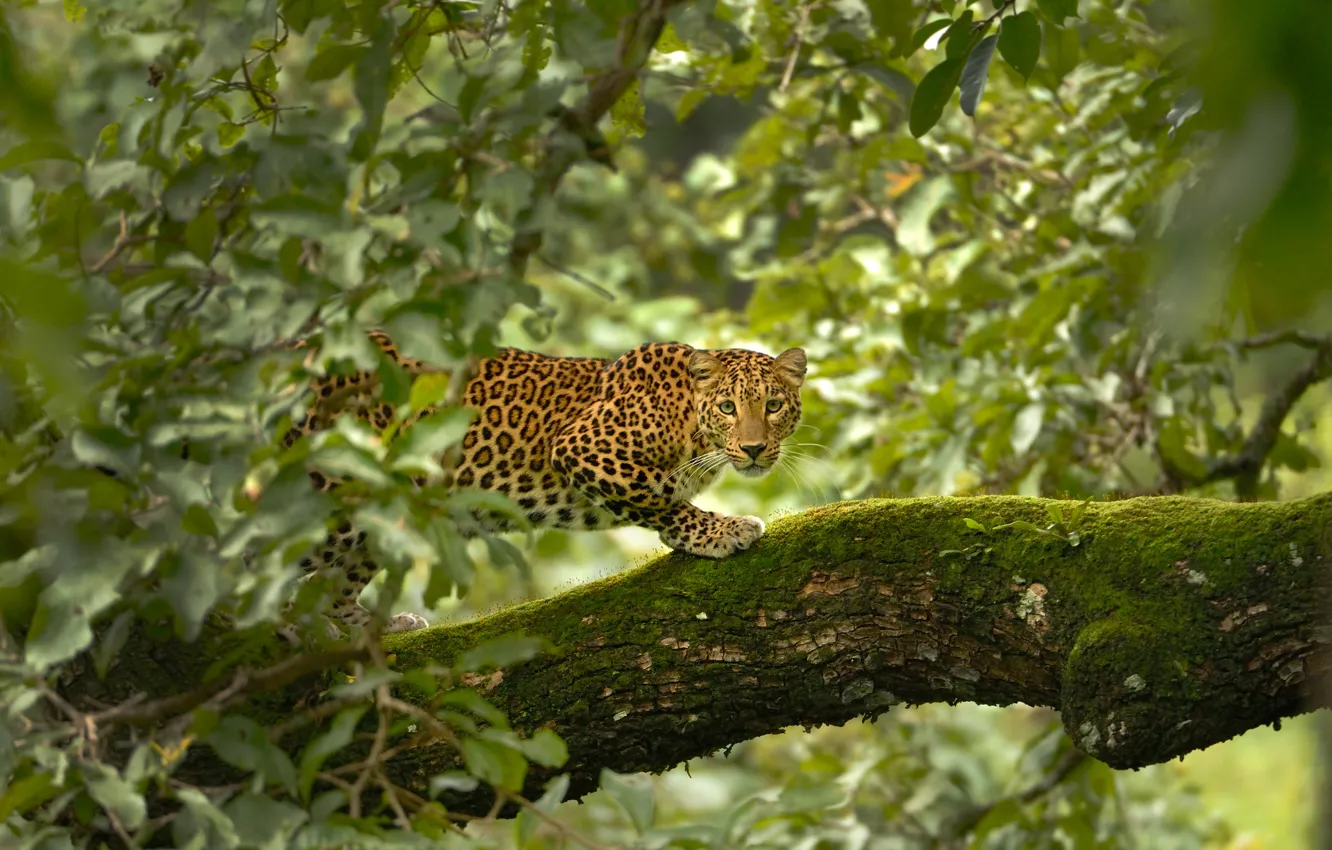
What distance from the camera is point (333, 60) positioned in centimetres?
278

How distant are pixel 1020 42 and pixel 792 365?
8.06ft

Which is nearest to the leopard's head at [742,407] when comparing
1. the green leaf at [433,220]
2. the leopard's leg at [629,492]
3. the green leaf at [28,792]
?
the leopard's leg at [629,492]

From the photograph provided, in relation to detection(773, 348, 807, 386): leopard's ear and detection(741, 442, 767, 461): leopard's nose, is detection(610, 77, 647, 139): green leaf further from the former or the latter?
detection(773, 348, 807, 386): leopard's ear

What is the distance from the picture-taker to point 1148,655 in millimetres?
3629

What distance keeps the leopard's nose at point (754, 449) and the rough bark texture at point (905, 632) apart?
0.87m

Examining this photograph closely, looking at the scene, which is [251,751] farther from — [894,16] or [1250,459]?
[1250,459]

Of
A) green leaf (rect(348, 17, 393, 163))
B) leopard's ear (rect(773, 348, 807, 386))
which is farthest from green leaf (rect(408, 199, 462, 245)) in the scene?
leopard's ear (rect(773, 348, 807, 386))

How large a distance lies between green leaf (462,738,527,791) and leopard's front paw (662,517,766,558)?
6.16 feet

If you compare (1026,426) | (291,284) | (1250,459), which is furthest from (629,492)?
(1250,459)

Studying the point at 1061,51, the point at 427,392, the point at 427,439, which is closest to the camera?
the point at 427,439

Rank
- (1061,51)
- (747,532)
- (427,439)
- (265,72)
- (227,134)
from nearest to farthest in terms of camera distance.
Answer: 1. (427,439)
2. (265,72)
3. (227,134)
4. (747,532)
5. (1061,51)

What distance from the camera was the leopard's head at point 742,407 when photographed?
5.43 m

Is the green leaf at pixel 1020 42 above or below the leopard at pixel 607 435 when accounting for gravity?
above

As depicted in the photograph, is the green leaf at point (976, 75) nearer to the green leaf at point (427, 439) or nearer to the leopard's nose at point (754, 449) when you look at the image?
the green leaf at point (427, 439)
